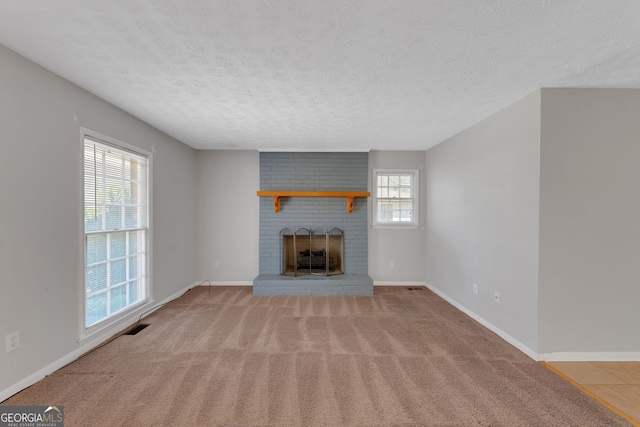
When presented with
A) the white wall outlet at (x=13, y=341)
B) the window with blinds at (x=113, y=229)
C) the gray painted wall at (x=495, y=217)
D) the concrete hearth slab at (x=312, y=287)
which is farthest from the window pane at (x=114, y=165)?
the gray painted wall at (x=495, y=217)

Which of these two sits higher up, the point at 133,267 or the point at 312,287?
the point at 133,267

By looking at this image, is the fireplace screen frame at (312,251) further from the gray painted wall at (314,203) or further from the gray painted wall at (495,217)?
the gray painted wall at (495,217)

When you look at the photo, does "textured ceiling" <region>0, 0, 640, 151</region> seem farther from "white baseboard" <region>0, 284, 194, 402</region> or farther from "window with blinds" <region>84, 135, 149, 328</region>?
"white baseboard" <region>0, 284, 194, 402</region>

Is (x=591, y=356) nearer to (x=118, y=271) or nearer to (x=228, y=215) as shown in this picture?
(x=118, y=271)

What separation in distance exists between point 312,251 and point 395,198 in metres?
1.80

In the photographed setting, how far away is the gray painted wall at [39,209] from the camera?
5.65ft

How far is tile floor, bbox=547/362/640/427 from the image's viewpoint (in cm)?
174

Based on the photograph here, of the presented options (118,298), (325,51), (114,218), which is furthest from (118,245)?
(325,51)

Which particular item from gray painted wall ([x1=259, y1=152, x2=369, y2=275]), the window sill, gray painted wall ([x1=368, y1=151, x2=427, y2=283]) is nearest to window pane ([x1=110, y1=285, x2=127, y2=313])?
gray painted wall ([x1=259, y1=152, x2=369, y2=275])

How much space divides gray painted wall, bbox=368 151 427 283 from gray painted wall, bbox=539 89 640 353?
2403mm

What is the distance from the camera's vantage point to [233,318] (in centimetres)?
313

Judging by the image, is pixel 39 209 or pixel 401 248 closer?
pixel 39 209

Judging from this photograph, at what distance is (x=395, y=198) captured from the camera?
15.4ft

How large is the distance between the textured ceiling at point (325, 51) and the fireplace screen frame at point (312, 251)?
2.32 m
